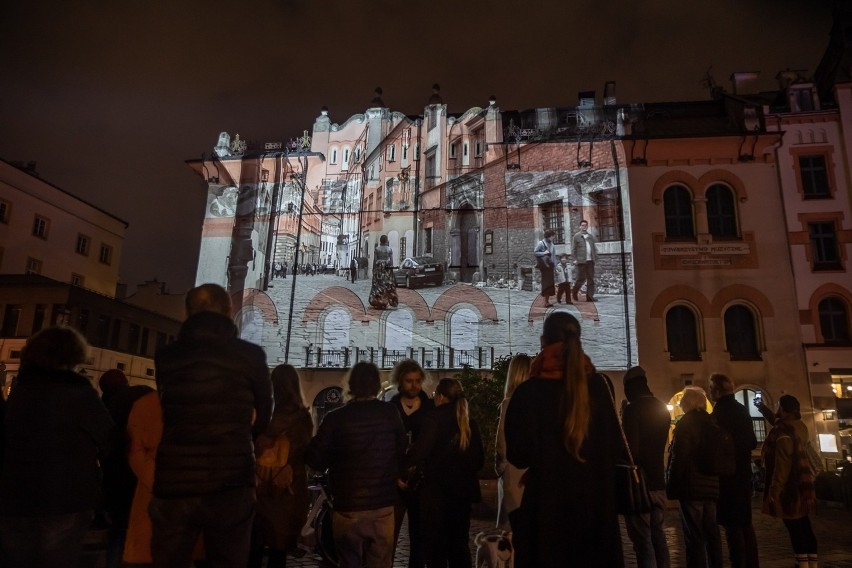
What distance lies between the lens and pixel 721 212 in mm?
20062

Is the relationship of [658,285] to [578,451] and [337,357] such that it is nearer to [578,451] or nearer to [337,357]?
[337,357]

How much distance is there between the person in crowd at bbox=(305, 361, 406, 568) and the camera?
369 centimetres

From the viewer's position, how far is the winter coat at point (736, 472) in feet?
Result: 16.8

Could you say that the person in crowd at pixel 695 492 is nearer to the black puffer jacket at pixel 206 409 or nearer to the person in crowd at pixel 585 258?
the black puffer jacket at pixel 206 409

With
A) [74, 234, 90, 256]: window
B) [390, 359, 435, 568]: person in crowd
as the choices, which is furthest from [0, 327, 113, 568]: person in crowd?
[74, 234, 90, 256]: window

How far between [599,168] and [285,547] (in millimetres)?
19342

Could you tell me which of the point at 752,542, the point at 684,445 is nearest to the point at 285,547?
the point at 684,445

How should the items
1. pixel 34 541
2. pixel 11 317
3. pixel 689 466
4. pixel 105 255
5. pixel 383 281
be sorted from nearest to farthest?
pixel 34 541 → pixel 689 466 → pixel 383 281 → pixel 11 317 → pixel 105 255

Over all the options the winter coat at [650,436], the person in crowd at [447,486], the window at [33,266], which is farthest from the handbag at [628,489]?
the window at [33,266]

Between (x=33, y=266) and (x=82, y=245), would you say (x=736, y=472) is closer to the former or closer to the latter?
(x=33, y=266)

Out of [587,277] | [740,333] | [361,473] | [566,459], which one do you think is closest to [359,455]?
[361,473]

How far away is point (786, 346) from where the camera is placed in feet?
60.2

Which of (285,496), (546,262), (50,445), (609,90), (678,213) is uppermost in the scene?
(609,90)

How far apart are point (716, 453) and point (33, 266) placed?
31.5 metres
